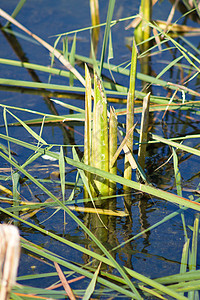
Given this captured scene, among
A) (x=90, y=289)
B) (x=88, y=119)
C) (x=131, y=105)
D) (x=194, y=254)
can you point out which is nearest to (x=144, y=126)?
(x=131, y=105)

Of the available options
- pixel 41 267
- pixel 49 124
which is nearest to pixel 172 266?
pixel 41 267

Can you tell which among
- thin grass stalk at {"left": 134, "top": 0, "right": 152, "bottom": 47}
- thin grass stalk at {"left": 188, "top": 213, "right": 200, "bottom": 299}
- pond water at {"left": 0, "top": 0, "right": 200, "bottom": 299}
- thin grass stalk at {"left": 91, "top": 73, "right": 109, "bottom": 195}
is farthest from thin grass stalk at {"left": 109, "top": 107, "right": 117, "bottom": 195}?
thin grass stalk at {"left": 134, "top": 0, "right": 152, "bottom": 47}

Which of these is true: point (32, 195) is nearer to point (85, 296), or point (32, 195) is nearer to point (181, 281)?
point (85, 296)

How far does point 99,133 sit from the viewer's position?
1.31 m

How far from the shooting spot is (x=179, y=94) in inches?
81.2

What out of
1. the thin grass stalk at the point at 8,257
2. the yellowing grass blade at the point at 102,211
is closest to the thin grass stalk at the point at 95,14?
the yellowing grass blade at the point at 102,211

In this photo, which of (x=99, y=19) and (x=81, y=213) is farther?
(x=99, y=19)

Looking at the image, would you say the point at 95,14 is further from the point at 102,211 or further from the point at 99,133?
the point at 102,211

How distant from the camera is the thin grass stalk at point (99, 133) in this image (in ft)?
4.06

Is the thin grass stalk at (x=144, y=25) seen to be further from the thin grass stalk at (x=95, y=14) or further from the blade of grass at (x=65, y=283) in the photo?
the blade of grass at (x=65, y=283)

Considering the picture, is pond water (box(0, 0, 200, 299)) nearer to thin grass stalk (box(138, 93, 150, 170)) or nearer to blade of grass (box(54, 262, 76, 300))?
blade of grass (box(54, 262, 76, 300))

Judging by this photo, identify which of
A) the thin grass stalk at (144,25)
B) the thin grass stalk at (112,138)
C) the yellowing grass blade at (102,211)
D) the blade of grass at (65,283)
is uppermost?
the thin grass stalk at (144,25)

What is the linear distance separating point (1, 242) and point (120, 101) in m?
1.43

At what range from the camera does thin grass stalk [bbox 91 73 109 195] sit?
124 centimetres
